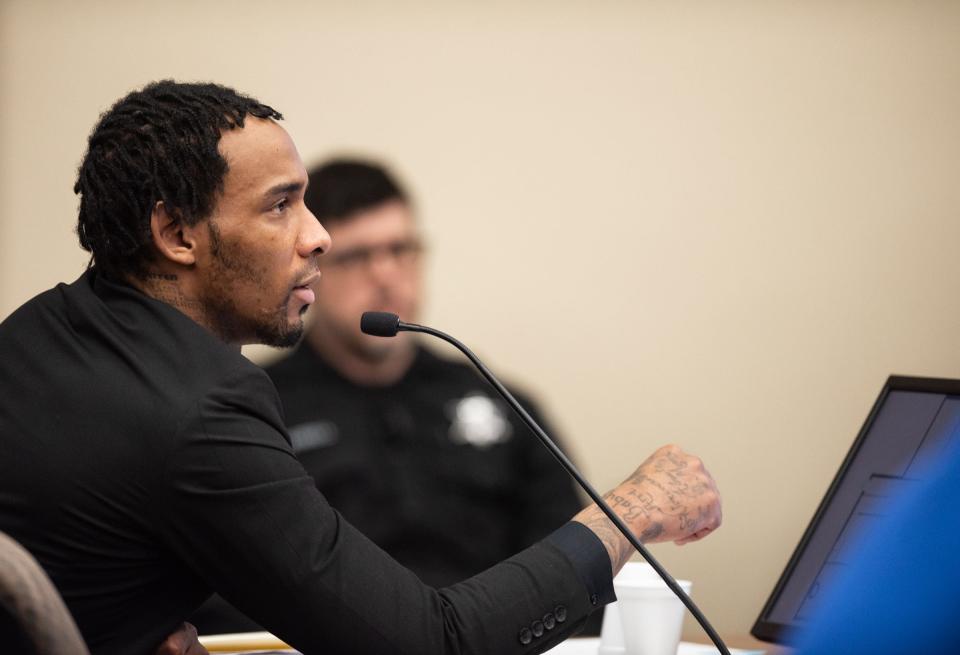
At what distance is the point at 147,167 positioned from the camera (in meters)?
1.13

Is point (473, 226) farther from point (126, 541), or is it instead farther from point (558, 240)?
point (126, 541)

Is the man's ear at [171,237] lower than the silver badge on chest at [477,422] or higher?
higher

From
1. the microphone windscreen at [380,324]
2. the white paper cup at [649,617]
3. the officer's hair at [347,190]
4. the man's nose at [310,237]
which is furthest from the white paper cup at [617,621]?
the officer's hair at [347,190]

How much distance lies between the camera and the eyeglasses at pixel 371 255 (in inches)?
100

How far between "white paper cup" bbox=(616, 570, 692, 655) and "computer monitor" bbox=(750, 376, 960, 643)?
136mm

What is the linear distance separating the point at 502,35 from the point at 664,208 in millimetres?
554

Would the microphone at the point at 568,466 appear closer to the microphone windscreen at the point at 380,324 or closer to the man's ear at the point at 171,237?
the microphone windscreen at the point at 380,324

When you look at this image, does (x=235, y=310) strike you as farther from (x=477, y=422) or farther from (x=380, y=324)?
(x=477, y=422)

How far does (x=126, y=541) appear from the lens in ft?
3.32

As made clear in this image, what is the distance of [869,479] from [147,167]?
2.79 feet

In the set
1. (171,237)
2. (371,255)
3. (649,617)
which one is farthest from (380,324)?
(371,255)

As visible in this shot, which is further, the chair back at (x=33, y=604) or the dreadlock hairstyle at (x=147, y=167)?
the dreadlock hairstyle at (x=147, y=167)

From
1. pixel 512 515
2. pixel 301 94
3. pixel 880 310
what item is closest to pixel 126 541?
pixel 512 515

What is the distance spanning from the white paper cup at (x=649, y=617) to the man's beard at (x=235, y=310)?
1.50 feet
